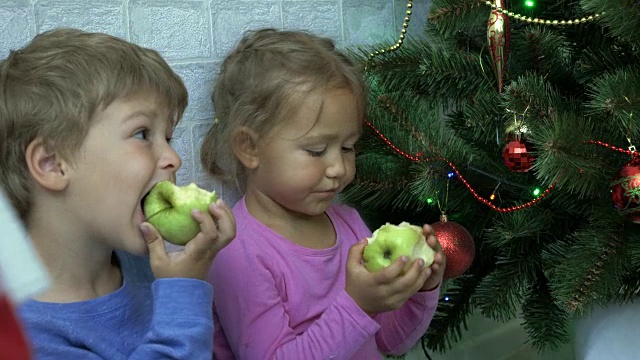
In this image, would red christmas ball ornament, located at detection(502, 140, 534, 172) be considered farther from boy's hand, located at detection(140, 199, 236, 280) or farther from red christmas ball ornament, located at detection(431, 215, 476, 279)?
boy's hand, located at detection(140, 199, 236, 280)

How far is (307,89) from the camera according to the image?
1239mm

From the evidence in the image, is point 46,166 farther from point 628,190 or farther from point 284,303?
point 628,190

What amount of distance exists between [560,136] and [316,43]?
424mm

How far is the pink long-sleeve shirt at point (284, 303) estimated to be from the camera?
1159 mm

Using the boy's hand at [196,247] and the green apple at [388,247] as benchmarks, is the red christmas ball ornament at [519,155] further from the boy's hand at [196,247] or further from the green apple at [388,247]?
the boy's hand at [196,247]

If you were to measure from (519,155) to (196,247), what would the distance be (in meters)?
0.52

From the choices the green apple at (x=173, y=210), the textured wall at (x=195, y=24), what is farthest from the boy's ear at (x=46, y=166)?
the textured wall at (x=195, y=24)

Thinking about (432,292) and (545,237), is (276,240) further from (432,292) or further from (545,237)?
(545,237)

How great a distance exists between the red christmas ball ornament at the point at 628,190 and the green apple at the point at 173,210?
1.85ft

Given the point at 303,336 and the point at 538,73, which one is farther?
the point at 538,73

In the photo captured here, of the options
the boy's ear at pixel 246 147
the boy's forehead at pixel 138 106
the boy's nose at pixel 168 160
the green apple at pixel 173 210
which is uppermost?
the boy's forehead at pixel 138 106

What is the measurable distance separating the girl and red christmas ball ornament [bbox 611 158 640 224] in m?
0.26

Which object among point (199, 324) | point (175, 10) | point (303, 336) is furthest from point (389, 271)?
point (175, 10)

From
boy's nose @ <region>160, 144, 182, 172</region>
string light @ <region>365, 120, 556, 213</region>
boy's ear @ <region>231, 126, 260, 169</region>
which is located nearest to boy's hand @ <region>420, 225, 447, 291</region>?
string light @ <region>365, 120, 556, 213</region>
